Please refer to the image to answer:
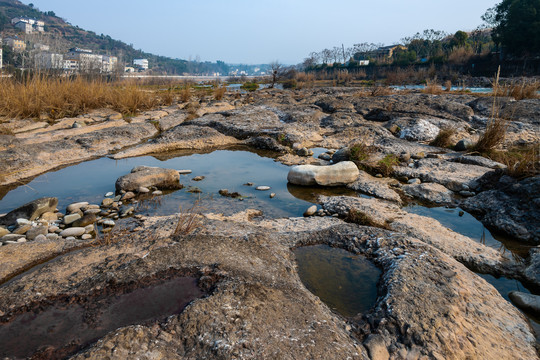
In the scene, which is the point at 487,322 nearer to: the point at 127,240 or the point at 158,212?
the point at 127,240

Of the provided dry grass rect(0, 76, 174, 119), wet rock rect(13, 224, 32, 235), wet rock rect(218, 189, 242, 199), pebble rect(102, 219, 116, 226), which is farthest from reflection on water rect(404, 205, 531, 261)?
dry grass rect(0, 76, 174, 119)

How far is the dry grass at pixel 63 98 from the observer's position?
22.9 feet

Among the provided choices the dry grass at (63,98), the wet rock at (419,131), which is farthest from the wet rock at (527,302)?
the dry grass at (63,98)

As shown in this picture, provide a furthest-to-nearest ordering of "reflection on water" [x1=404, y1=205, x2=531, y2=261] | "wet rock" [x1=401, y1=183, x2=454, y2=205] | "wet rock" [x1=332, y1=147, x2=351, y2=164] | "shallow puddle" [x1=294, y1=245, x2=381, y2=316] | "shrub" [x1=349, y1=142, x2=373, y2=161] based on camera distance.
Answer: "wet rock" [x1=332, y1=147, x2=351, y2=164] < "shrub" [x1=349, y1=142, x2=373, y2=161] < "wet rock" [x1=401, y1=183, x2=454, y2=205] < "reflection on water" [x1=404, y1=205, x2=531, y2=261] < "shallow puddle" [x1=294, y1=245, x2=381, y2=316]

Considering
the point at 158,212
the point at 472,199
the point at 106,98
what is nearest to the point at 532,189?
the point at 472,199

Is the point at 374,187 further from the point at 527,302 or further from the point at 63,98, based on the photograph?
the point at 63,98

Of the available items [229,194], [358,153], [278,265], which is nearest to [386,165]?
[358,153]

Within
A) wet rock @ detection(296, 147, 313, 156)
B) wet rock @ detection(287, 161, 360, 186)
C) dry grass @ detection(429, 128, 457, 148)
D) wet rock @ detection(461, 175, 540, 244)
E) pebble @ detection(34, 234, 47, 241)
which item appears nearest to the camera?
pebble @ detection(34, 234, 47, 241)

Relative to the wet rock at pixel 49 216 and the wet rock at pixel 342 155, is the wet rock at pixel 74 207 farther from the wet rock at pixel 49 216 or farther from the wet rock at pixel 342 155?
the wet rock at pixel 342 155

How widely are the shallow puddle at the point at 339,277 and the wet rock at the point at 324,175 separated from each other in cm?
182

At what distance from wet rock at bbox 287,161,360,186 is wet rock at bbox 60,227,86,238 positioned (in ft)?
8.72

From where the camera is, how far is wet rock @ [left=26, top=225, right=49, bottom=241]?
287cm

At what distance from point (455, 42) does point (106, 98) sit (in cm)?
4222

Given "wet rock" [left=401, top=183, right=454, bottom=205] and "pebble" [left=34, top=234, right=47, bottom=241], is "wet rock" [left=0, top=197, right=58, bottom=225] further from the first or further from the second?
"wet rock" [left=401, top=183, right=454, bottom=205]
